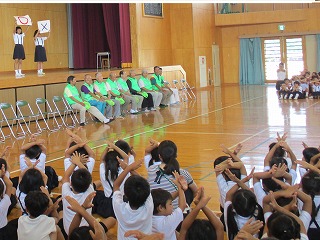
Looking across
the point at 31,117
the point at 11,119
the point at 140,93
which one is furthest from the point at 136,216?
the point at 140,93

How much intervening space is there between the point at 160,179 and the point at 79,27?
16570 millimetres

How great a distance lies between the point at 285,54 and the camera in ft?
75.2

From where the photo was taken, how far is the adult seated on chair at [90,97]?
12.7 m

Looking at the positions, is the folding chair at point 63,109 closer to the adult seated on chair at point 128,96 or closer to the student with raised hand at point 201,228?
the adult seated on chair at point 128,96

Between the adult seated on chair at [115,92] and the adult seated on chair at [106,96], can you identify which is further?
the adult seated on chair at [115,92]

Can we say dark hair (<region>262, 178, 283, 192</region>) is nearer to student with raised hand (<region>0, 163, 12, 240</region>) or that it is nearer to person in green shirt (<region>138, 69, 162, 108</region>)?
student with raised hand (<region>0, 163, 12, 240</region>)

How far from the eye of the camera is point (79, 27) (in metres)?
20.2

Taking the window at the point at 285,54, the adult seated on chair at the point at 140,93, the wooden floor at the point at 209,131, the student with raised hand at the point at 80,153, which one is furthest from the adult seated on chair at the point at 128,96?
the window at the point at 285,54

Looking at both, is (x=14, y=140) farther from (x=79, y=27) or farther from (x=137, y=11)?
(x=79, y=27)

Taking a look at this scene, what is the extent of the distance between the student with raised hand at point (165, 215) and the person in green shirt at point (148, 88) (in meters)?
11.4

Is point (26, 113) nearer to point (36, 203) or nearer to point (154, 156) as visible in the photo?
point (154, 156)

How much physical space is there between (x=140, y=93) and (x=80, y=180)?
1049cm

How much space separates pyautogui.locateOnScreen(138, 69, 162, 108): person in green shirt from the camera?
14.8 meters

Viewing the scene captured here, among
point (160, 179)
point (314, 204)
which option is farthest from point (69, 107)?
point (314, 204)
